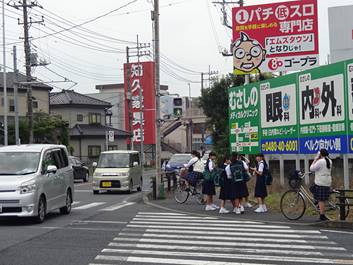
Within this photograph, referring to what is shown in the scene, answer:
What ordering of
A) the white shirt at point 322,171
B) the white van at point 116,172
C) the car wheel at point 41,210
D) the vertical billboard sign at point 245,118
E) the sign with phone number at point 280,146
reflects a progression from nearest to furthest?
the white shirt at point 322,171 < the car wheel at point 41,210 < the sign with phone number at point 280,146 < the vertical billboard sign at point 245,118 < the white van at point 116,172

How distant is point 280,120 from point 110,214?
702 cm

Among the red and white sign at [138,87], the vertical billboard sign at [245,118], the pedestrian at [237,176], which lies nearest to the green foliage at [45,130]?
the red and white sign at [138,87]

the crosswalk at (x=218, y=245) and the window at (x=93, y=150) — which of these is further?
the window at (x=93, y=150)

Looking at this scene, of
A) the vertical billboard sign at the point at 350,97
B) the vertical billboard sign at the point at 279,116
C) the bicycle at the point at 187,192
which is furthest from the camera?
the bicycle at the point at 187,192

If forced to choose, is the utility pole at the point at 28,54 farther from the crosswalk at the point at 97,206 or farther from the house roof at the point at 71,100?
the house roof at the point at 71,100

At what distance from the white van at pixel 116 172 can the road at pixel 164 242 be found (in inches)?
389

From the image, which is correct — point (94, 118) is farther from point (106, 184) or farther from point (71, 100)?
point (106, 184)

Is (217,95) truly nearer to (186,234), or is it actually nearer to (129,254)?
(186,234)

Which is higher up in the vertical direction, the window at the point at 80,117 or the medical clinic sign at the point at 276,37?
the medical clinic sign at the point at 276,37

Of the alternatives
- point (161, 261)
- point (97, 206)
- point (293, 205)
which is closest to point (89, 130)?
point (97, 206)

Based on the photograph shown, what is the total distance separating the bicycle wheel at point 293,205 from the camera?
13867 millimetres

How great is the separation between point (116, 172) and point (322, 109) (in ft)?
36.8

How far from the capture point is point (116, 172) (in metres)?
24.9

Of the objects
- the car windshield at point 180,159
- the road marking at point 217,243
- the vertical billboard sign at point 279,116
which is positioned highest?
the vertical billboard sign at point 279,116
